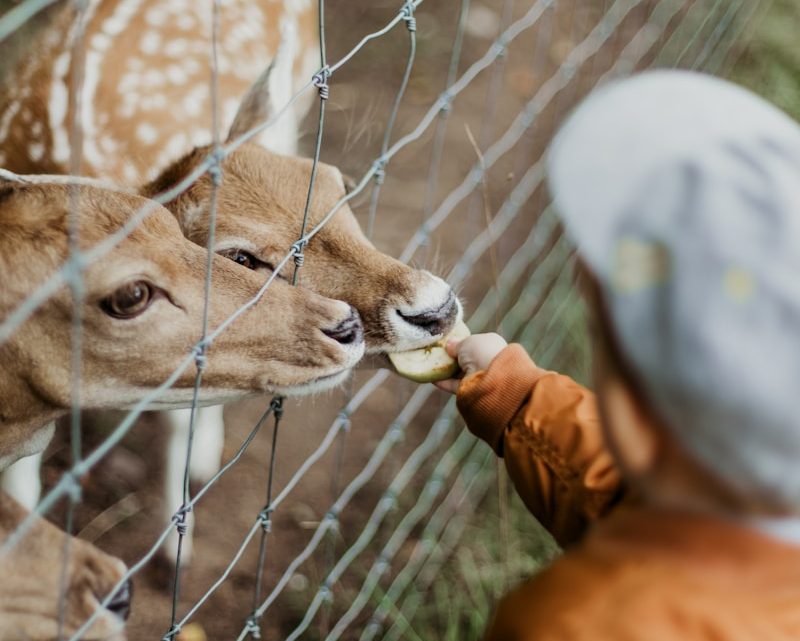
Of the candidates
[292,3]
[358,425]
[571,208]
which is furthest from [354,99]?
[571,208]

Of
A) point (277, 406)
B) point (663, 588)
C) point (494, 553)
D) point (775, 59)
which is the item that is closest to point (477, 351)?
point (277, 406)

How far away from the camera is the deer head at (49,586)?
2002mm

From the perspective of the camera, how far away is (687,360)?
965mm

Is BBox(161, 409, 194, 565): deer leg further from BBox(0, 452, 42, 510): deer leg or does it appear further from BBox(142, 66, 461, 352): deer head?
BBox(142, 66, 461, 352): deer head

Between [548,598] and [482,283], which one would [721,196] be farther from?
[482,283]

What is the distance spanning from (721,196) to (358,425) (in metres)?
2.47

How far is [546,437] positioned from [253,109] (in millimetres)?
1341

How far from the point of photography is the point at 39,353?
1.79 m

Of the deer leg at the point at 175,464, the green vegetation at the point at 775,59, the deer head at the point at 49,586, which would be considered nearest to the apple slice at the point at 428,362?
the deer head at the point at 49,586

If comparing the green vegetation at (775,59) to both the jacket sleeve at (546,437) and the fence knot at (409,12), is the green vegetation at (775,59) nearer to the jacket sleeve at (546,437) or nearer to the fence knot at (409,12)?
the fence knot at (409,12)

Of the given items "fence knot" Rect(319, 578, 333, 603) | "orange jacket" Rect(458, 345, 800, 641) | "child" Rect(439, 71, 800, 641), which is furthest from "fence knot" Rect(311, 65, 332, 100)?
"fence knot" Rect(319, 578, 333, 603)

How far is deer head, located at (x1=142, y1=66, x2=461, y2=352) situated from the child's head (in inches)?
37.9

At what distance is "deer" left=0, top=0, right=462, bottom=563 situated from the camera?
2.09 metres

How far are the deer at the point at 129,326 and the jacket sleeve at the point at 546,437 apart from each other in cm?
34
